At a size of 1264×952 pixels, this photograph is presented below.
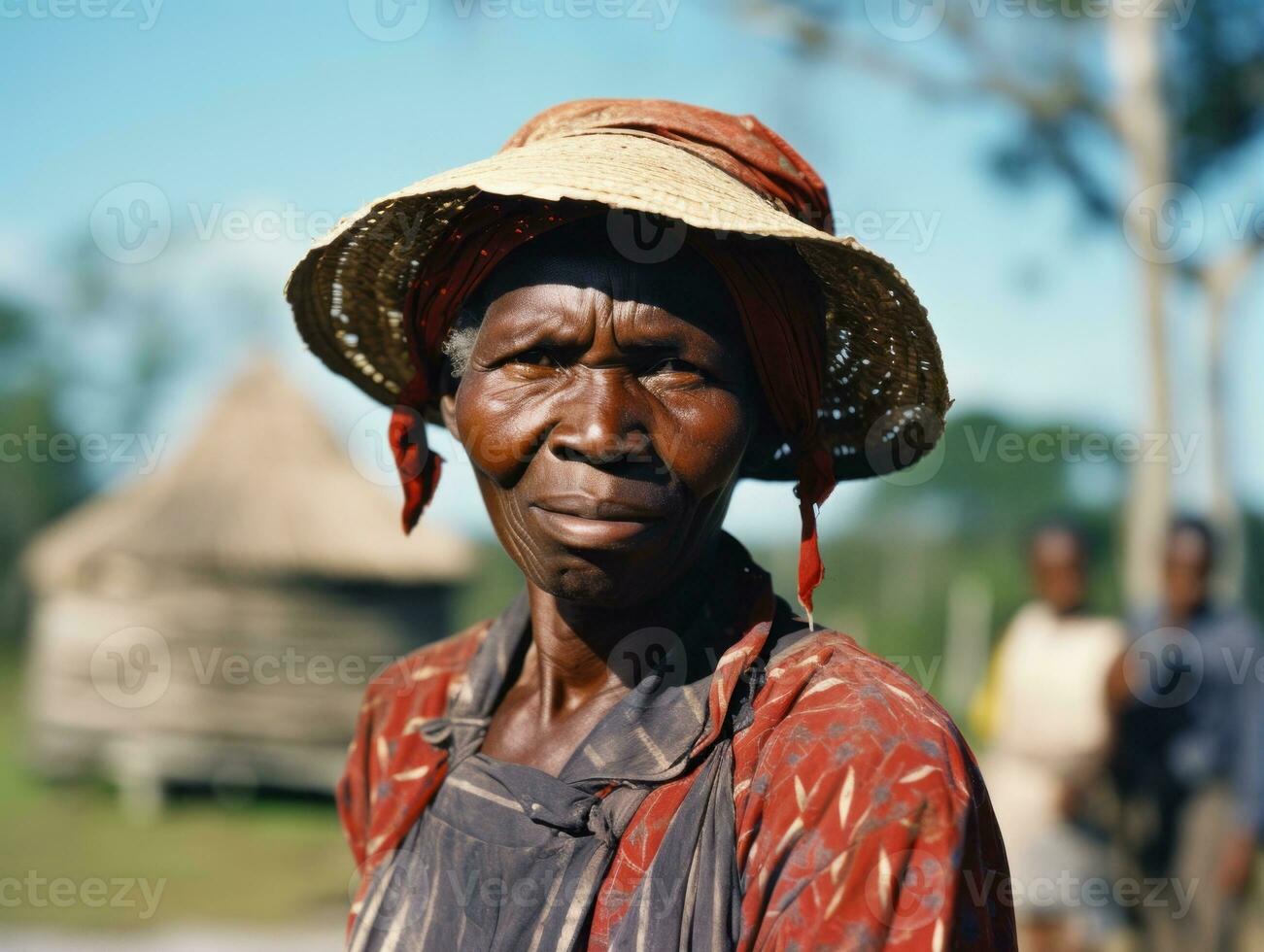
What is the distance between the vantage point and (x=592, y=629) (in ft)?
6.84

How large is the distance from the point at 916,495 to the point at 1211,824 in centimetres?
1688

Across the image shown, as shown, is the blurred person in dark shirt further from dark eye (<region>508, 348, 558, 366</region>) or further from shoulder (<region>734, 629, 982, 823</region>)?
dark eye (<region>508, 348, 558, 366</region>)

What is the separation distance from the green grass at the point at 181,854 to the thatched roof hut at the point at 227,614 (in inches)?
14.4

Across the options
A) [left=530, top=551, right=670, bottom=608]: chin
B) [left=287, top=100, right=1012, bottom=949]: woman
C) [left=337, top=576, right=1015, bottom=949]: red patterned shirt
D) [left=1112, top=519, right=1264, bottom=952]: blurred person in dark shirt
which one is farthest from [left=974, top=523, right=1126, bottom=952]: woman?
[left=530, top=551, right=670, bottom=608]: chin

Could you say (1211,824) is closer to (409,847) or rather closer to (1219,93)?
(409,847)

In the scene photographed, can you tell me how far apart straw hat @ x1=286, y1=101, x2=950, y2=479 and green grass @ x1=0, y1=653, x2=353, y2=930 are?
697cm

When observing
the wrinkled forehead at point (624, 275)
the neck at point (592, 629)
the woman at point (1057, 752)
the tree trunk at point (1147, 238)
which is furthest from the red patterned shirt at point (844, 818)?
the tree trunk at point (1147, 238)

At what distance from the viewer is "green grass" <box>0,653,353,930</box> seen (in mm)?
8562

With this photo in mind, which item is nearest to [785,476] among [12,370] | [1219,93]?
[1219,93]

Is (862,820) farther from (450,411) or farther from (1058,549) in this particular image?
(1058,549)

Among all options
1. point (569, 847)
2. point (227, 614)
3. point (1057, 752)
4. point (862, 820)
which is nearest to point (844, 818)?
point (862, 820)

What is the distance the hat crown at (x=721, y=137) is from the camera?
2.03 m

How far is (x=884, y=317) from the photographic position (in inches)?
80.8

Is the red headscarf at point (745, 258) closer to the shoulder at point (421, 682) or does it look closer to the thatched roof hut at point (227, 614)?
the shoulder at point (421, 682)
